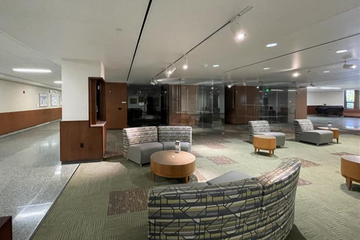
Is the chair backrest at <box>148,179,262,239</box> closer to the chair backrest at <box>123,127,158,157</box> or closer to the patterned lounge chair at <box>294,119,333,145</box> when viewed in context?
the chair backrest at <box>123,127,158,157</box>

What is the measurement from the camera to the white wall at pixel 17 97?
8.02m

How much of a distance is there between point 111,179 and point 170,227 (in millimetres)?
2626

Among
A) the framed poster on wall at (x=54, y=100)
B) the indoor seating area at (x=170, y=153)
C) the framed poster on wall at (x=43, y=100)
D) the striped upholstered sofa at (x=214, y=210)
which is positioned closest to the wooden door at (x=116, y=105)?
the indoor seating area at (x=170, y=153)

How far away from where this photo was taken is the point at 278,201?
186 cm

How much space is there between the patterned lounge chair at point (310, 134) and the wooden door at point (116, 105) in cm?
820

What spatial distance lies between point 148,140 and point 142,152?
77 cm

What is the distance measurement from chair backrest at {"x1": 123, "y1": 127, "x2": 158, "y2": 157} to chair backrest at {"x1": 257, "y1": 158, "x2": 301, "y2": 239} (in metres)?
3.70

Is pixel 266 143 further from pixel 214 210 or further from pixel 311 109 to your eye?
pixel 311 109

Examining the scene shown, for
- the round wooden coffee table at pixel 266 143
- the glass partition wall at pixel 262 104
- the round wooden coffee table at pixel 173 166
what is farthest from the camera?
the glass partition wall at pixel 262 104

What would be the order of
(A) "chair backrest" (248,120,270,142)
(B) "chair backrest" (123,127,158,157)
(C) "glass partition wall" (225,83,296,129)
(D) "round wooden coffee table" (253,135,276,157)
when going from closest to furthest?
1. (B) "chair backrest" (123,127,158,157)
2. (D) "round wooden coffee table" (253,135,276,157)
3. (A) "chair backrest" (248,120,270,142)
4. (C) "glass partition wall" (225,83,296,129)

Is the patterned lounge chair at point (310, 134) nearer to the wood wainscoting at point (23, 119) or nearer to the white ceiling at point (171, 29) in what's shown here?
the white ceiling at point (171, 29)

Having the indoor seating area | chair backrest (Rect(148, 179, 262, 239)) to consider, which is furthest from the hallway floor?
chair backrest (Rect(148, 179, 262, 239))

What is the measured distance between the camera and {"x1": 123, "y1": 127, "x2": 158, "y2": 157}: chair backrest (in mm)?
4992

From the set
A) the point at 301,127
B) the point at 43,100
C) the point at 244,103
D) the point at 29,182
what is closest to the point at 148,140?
the point at 29,182
